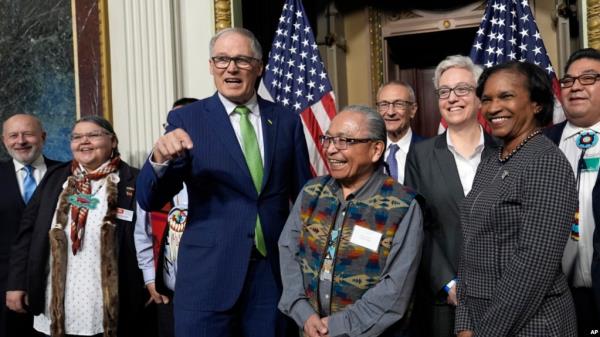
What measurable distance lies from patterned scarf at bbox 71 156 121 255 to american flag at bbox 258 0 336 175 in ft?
4.52

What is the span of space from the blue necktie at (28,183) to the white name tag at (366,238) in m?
2.81

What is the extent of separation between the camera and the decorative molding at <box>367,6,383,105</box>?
250 inches

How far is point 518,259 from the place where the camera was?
204cm

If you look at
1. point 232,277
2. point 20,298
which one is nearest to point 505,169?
point 232,277

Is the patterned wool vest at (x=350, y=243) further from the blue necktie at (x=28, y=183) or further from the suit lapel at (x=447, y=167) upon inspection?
the blue necktie at (x=28, y=183)

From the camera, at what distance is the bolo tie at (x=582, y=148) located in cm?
276

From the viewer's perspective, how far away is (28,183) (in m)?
4.37

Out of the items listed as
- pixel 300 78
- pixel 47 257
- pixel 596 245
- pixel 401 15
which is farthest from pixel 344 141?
pixel 401 15

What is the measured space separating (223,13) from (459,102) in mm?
2403

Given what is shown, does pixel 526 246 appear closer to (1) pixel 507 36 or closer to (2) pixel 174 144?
(2) pixel 174 144

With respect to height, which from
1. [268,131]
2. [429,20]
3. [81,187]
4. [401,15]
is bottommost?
[81,187]

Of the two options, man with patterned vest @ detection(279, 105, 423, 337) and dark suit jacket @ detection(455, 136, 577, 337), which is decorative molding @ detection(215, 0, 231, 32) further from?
dark suit jacket @ detection(455, 136, 577, 337)


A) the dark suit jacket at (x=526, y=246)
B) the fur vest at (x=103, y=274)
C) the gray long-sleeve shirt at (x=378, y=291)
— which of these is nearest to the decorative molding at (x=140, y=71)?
the fur vest at (x=103, y=274)

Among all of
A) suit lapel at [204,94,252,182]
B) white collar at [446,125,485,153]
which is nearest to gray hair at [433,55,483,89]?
white collar at [446,125,485,153]
